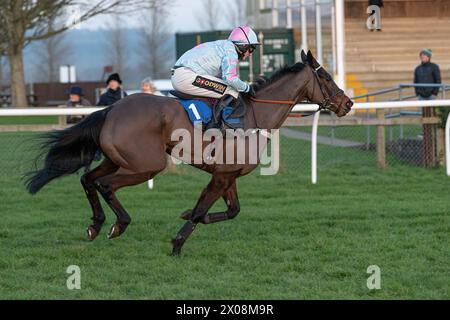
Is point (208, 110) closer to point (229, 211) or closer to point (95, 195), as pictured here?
point (229, 211)

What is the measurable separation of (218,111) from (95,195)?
3.83ft

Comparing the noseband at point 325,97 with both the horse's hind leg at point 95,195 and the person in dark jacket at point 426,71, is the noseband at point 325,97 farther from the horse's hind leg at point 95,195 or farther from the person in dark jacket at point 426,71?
the person in dark jacket at point 426,71

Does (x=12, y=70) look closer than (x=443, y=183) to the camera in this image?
No

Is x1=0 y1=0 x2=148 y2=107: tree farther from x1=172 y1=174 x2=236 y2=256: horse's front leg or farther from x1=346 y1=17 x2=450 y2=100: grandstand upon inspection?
x1=172 y1=174 x2=236 y2=256: horse's front leg

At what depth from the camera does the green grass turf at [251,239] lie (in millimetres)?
5770

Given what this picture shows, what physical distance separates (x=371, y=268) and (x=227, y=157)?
1495mm

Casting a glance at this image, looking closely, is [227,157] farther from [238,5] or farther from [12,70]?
[238,5]

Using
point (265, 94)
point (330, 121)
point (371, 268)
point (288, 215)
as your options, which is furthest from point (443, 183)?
point (371, 268)

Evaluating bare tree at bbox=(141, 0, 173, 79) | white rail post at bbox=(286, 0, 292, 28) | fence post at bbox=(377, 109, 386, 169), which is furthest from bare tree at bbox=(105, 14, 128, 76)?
fence post at bbox=(377, 109, 386, 169)

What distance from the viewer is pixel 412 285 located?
18.9 ft

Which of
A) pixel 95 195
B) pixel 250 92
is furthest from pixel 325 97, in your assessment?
pixel 95 195

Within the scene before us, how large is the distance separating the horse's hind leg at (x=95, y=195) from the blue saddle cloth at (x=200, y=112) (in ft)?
2.47

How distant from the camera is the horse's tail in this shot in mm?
7035

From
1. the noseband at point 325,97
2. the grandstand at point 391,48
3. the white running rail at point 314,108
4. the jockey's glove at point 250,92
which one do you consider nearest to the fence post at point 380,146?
the white running rail at point 314,108
